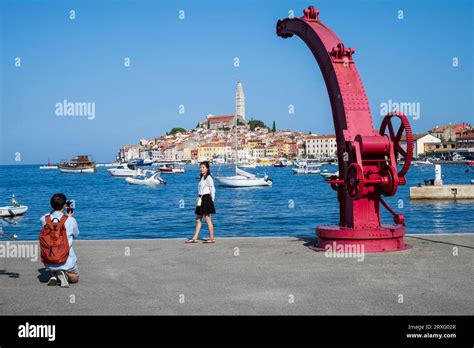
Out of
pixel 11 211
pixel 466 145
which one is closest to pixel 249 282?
pixel 11 211

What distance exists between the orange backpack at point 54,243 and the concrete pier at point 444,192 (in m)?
41.5

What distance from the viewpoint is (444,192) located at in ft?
152

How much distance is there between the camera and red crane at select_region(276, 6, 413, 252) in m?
10.1

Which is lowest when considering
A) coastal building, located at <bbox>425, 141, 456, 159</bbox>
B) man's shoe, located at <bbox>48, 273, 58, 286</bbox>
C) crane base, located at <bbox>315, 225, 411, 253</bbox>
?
man's shoe, located at <bbox>48, 273, 58, 286</bbox>

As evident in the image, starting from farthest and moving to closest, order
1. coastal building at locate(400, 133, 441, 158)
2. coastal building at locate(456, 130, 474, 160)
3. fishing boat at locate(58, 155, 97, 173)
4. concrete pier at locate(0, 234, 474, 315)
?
coastal building at locate(400, 133, 441, 158), coastal building at locate(456, 130, 474, 160), fishing boat at locate(58, 155, 97, 173), concrete pier at locate(0, 234, 474, 315)

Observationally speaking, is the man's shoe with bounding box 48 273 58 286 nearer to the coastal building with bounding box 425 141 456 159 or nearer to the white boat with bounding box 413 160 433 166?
the white boat with bounding box 413 160 433 166

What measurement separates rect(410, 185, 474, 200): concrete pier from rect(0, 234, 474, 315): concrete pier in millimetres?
36443

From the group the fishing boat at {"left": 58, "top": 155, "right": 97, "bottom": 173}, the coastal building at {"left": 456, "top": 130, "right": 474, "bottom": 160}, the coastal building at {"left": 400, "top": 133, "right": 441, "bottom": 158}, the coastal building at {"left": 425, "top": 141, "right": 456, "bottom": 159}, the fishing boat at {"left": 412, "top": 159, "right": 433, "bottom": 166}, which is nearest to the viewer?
the fishing boat at {"left": 58, "top": 155, "right": 97, "bottom": 173}

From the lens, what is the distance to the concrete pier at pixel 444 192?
46.2 meters

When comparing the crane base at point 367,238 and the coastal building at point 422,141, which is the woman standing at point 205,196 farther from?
the coastal building at point 422,141

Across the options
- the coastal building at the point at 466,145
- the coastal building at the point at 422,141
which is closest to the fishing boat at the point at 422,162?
the coastal building at the point at 466,145

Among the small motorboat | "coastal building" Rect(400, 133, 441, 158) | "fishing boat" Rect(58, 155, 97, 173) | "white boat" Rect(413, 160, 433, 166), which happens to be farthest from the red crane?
"coastal building" Rect(400, 133, 441, 158)
